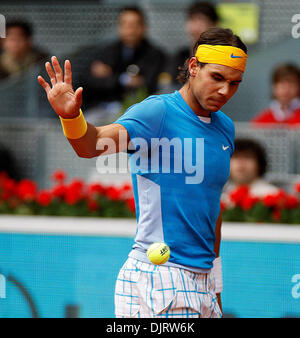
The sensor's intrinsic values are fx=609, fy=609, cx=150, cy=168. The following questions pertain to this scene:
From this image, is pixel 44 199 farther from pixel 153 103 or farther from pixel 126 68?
pixel 153 103

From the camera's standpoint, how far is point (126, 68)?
609cm

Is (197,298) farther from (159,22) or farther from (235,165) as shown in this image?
(159,22)

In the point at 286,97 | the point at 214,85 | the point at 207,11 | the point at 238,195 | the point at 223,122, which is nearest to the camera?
the point at 214,85

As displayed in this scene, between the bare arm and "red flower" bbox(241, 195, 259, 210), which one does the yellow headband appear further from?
"red flower" bbox(241, 195, 259, 210)

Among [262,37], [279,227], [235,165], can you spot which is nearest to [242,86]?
[262,37]

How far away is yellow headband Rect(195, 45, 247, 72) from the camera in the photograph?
2.48m

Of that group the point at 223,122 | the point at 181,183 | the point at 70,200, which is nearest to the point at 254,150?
the point at 70,200

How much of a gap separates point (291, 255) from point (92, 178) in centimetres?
233

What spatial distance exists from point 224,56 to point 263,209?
7.67 ft

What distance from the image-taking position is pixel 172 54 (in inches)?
249

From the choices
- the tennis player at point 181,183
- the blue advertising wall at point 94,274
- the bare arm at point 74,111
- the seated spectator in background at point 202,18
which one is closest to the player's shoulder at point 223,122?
the tennis player at point 181,183

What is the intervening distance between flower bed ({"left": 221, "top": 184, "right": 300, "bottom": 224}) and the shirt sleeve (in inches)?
89.9

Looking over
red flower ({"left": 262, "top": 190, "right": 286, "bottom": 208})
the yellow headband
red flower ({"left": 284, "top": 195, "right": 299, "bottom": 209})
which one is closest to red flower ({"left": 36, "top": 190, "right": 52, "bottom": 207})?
red flower ({"left": 262, "top": 190, "right": 286, "bottom": 208})

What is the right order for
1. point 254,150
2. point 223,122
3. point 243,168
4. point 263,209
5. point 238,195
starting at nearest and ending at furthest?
point 223,122, point 263,209, point 238,195, point 243,168, point 254,150
